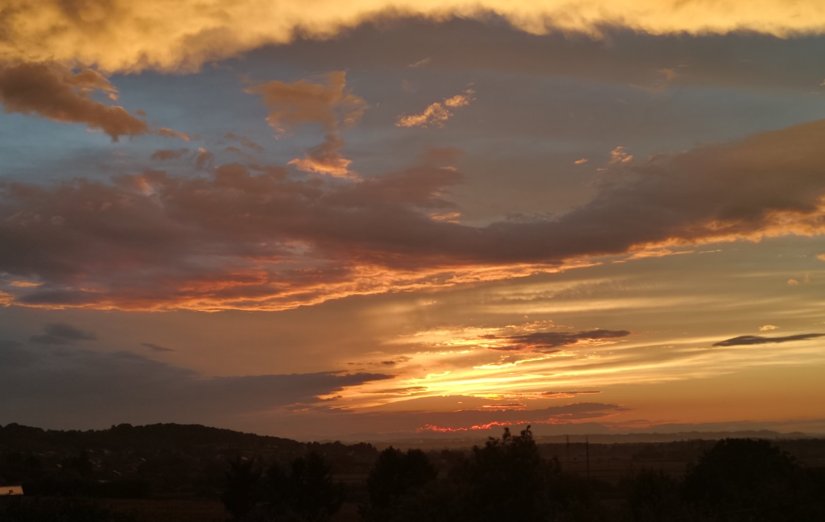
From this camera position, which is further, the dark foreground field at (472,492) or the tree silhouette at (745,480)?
the tree silhouette at (745,480)

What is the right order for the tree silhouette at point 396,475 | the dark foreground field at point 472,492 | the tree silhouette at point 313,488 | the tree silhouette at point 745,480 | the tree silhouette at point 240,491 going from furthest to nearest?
the tree silhouette at point 313,488 < the tree silhouette at point 396,475 < the tree silhouette at point 240,491 < the tree silhouette at point 745,480 < the dark foreground field at point 472,492

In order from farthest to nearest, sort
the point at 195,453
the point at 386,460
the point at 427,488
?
1. the point at 195,453
2. the point at 386,460
3. the point at 427,488

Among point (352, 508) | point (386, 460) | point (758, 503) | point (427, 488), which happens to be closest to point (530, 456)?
point (427, 488)

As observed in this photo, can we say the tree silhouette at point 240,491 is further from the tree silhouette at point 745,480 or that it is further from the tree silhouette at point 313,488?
A: the tree silhouette at point 745,480

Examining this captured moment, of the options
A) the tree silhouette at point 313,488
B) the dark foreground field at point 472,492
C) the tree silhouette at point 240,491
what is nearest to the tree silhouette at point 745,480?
the dark foreground field at point 472,492

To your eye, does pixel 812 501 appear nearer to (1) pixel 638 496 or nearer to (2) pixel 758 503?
(2) pixel 758 503

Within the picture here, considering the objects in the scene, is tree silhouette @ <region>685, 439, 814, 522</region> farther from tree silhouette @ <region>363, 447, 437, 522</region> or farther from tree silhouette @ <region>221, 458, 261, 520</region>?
tree silhouette @ <region>221, 458, 261, 520</region>

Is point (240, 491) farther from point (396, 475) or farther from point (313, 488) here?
point (396, 475)

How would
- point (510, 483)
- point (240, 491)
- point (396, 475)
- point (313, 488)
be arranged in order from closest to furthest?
point (510, 483), point (240, 491), point (396, 475), point (313, 488)

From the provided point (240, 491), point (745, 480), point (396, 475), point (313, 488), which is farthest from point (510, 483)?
point (240, 491)

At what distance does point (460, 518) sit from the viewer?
30.9 metres

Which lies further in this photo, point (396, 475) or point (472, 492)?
point (396, 475)

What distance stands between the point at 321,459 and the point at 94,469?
80.0m

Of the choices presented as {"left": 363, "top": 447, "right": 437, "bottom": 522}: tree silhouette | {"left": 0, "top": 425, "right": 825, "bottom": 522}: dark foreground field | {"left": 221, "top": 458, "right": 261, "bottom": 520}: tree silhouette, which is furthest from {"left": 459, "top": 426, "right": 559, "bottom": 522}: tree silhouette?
{"left": 221, "top": 458, "right": 261, "bottom": 520}: tree silhouette
